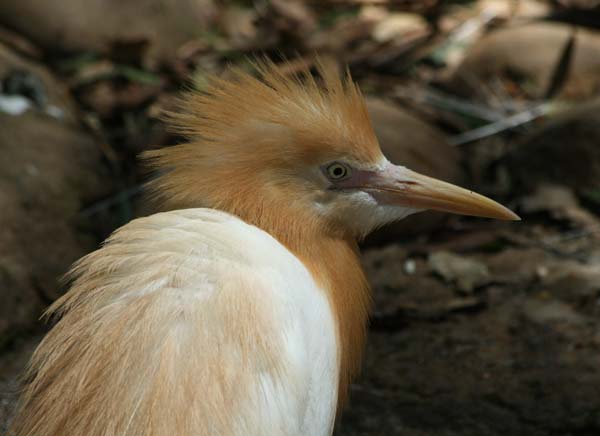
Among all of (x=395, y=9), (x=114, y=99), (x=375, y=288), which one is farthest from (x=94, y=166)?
(x=395, y=9)

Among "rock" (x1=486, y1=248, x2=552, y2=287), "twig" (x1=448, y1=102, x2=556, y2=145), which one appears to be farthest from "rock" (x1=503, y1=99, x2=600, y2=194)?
"rock" (x1=486, y1=248, x2=552, y2=287)

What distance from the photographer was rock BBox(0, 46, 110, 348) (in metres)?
2.93

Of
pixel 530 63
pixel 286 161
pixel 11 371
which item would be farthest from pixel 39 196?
pixel 530 63

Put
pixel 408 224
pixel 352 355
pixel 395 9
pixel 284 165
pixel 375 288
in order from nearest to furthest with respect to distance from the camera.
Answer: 1. pixel 284 165
2. pixel 352 355
3. pixel 375 288
4. pixel 408 224
5. pixel 395 9

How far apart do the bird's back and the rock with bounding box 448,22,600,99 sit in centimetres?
316

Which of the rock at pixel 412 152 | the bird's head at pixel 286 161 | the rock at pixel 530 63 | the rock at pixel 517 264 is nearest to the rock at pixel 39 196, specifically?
the bird's head at pixel 286 161

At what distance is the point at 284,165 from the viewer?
2.14 metres

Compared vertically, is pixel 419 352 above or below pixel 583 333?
above

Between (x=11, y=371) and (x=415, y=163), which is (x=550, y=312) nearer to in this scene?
(x=415, y=163)

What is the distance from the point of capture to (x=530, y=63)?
4.79 meters

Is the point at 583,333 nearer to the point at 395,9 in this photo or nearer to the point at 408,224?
the point at 408,224

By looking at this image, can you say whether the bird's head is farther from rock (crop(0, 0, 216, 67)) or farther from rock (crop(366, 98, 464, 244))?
rock (crop(0, 0, 216, 67))

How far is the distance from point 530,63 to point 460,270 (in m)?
2.02

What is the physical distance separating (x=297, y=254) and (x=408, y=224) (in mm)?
1602
